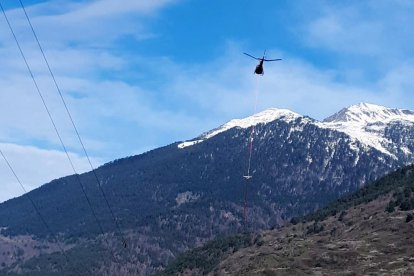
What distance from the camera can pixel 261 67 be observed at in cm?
9731
